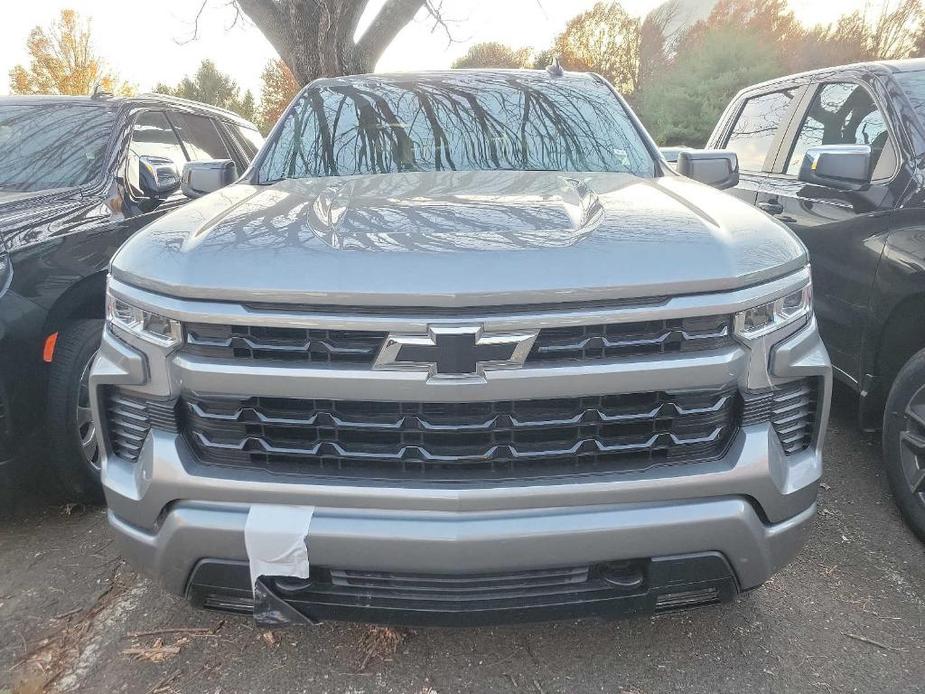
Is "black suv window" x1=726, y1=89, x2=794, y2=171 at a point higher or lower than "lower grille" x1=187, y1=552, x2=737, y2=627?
higher

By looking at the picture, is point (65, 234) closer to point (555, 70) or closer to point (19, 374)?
point (19, 374)

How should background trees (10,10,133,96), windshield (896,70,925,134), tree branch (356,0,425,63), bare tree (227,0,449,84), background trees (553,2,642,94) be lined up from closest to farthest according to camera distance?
windshield (896,70,925,134) < bare tree (227,0,449,84) < tree branch (356,0,425,63) < background trees (10,10,133,96) < background trees (553,2,642,94)

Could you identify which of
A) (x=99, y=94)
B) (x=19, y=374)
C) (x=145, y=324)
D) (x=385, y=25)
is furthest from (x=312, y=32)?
(x=145, y=324)

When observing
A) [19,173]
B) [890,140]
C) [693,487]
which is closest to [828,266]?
[890,140]

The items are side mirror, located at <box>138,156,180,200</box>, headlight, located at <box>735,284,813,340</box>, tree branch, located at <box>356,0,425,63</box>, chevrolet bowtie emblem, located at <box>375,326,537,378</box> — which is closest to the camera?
chevrolet bowtie emblem, located at <box>375,326,537,378</box>

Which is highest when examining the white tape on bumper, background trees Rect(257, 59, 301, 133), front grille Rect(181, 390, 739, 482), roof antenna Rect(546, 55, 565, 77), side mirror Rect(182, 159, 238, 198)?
roof antenna Rect(546, 55, 565, 77)

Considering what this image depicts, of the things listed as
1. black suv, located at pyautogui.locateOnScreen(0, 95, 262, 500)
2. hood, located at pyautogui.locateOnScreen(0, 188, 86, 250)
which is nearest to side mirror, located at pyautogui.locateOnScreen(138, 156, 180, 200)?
black suv, located at pyautogui.locateOnScreen(0, 95, 262, 500)

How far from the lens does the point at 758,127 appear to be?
5.01m

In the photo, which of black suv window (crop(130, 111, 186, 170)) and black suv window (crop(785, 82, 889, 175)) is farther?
black suv window (crop(130, 111, 186, 170))

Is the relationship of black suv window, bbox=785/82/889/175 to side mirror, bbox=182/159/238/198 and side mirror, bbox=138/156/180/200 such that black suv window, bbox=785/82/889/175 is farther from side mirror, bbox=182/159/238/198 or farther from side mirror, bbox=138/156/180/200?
side mirror, bbox=138/156/180/200

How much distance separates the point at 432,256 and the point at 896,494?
241cm

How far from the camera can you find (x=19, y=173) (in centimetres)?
366

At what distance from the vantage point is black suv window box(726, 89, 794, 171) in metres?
4.70

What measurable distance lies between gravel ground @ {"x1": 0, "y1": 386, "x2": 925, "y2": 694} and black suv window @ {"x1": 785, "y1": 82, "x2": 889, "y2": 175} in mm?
2110
